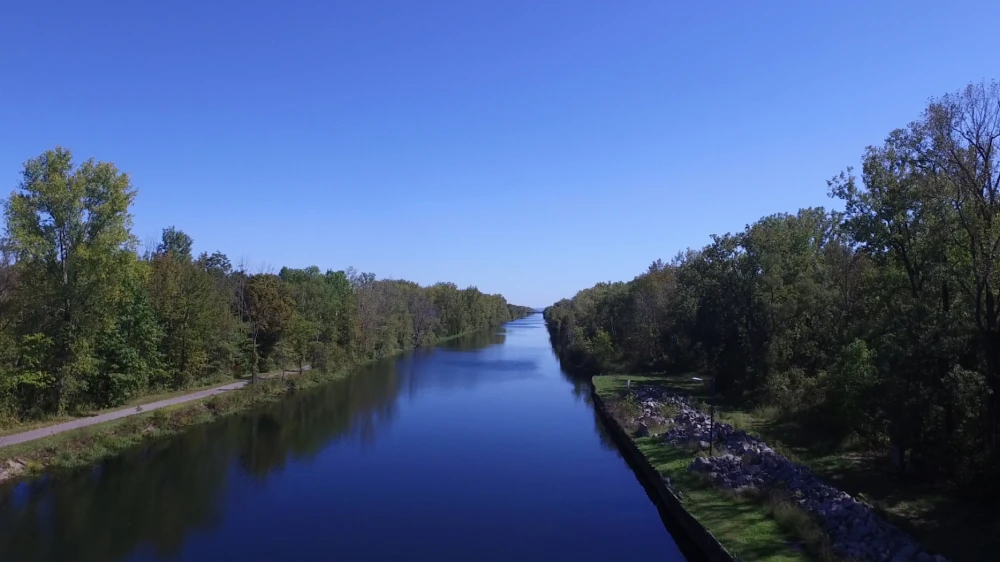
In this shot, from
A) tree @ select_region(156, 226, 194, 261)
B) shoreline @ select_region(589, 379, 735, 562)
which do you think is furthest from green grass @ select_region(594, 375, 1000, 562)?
tree @ select_region(156, 226, 194, 261)

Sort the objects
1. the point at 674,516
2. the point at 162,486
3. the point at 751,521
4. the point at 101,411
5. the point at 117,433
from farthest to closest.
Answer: the point at 101,411, the point at 117,433, the point at 162,486, the point at 674,516, the point at 751,521

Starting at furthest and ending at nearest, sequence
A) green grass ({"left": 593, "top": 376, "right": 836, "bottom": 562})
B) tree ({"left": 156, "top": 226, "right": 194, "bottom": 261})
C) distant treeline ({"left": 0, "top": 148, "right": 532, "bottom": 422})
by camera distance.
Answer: tree ({"left": 156, "top": 226, "right": 194, "bottom": 261}), distant treeline ({"left": 0, "top": 148, "right": 532, "bottom": 422}), green grass ({"left": 593, "top": 376, "right": 836, "bottom": 562})

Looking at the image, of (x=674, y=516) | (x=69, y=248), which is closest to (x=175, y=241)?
(x=69, y=248)

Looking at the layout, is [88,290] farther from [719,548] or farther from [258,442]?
[719,548]

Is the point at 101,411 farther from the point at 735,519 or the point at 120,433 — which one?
the point at 735,519

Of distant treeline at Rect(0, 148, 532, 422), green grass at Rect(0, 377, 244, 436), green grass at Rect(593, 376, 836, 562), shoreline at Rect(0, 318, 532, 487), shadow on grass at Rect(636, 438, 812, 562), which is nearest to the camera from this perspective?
green grass at Rect(593, 376, 836, 562)

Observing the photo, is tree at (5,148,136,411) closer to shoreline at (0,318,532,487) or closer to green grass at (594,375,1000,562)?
shoreline at (0,318,532,487)

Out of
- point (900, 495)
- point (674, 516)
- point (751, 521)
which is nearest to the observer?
point (751, 521)
